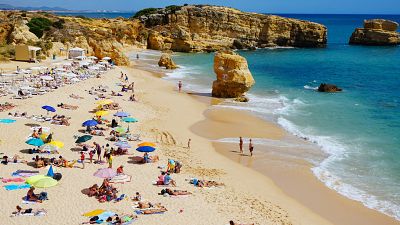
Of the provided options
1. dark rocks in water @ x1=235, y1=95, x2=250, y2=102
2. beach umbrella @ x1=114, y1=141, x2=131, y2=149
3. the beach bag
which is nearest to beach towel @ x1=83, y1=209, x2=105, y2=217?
the beach bag

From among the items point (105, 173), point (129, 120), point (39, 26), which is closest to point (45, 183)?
Result: point (105, 173)

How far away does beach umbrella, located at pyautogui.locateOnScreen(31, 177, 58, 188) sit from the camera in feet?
47.3

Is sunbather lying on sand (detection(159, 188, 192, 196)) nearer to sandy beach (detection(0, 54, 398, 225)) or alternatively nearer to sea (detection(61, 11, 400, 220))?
sandy beach (detection(0, 54, 398, 225))

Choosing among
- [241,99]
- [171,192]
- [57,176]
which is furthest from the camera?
[241,99]

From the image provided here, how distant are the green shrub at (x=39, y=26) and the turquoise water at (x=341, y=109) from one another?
743 inches

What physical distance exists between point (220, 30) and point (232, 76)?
48936mm

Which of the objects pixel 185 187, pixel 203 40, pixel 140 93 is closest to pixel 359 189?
pixel 185 187

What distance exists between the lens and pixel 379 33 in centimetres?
9175

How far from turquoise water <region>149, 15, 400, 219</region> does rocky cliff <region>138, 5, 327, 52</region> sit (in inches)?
Answer: 327

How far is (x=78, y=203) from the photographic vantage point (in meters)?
13.9

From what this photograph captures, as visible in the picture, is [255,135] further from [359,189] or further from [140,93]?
[140,93]

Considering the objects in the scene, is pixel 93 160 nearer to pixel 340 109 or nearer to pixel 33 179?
pixel 33 179

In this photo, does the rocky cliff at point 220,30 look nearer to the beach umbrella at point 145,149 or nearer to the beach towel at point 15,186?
the beach umbrella at point 145,149

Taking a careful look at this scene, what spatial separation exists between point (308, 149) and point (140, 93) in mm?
16780
